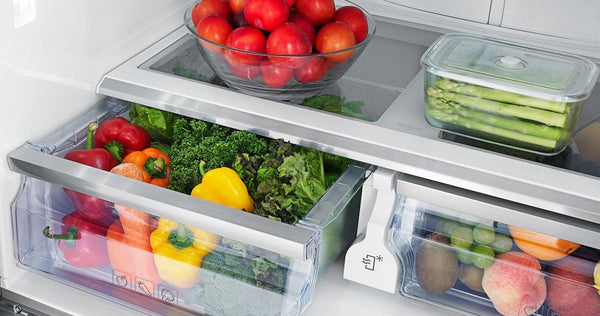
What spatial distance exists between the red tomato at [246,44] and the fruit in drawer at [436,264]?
448 mm

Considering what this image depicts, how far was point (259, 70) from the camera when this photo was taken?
57.4 inches

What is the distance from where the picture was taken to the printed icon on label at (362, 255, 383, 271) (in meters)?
1.38

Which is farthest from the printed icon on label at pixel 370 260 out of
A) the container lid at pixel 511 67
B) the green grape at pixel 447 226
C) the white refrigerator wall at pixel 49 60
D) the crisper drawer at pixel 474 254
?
the white refrigerator wall at pixel 49 60

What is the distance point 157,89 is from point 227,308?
444 millimetres

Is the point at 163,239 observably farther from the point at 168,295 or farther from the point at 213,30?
the point at 213,30

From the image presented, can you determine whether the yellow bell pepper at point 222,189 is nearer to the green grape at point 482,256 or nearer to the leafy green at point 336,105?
the leafy green at point 336,105

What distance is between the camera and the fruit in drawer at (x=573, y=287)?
125cm

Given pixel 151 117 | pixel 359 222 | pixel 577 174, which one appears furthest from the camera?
pixel 151 117

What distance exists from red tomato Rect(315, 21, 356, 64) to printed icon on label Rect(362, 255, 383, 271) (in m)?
0.37

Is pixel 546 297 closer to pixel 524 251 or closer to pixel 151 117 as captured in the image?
pixel 524 251

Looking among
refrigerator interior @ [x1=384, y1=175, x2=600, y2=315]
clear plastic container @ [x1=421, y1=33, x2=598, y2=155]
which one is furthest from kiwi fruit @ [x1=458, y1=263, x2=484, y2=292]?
clear plastic container @ [x1=421, y1=33, x2=598, y2=155]

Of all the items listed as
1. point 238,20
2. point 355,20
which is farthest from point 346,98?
point 238,20

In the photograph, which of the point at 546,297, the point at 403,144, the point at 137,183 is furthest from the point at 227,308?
the point at 546,297

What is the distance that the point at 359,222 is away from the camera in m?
1.41
